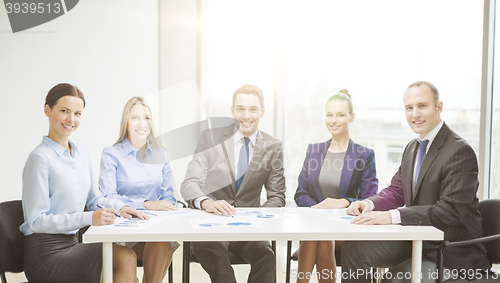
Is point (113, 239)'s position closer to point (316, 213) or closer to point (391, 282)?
point (316, 213)

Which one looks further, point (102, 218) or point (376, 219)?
point (376, 219)

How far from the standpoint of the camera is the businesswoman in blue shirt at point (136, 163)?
2.91 metres

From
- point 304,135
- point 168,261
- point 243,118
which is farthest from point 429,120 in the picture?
point 304,135

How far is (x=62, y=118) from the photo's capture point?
91.7 inches

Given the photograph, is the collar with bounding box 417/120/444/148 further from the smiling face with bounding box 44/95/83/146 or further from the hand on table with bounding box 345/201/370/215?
the smiling face with bounding box 44/95/83/146

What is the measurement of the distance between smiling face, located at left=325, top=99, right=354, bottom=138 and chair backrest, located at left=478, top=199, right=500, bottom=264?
3.31 feet

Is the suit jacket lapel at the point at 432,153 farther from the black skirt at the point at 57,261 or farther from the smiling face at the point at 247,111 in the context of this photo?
the black skirt at the point at 57,261

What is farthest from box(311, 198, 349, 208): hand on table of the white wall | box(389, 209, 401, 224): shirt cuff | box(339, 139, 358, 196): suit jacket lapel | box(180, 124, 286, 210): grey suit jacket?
the white wall

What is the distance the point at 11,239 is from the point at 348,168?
6.82 feet

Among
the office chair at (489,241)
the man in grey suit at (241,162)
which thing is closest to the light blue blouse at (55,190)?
the man in grey suit at (241,162)

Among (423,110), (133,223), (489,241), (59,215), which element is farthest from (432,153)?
(59,215)

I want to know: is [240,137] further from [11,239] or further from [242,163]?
[11,239]

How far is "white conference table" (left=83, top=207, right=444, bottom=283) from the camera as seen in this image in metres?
1.97

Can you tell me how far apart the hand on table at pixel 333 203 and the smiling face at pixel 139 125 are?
1265 mm
